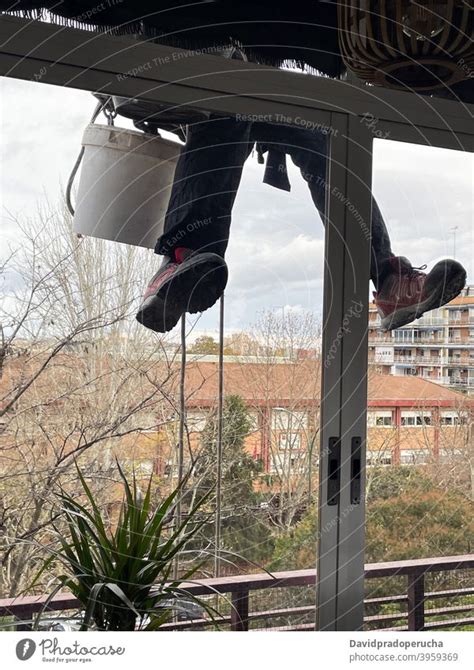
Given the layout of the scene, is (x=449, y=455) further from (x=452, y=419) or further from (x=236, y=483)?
(x=236, y=483)

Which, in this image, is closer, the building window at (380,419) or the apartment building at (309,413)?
the apartment building at (309,413)

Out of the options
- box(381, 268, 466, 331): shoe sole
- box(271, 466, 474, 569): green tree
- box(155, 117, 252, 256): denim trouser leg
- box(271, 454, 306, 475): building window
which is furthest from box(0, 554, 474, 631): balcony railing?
box(155, 117, 252, 256): denim trouser leg

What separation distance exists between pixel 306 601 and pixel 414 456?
1.94ft

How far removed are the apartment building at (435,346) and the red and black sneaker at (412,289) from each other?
0.03 metres

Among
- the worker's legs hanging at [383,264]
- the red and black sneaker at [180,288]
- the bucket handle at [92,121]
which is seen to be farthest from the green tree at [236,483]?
the bucket handle at [92,121]

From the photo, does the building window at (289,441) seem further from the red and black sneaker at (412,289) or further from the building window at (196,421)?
the red and black sneaker at (412,289)

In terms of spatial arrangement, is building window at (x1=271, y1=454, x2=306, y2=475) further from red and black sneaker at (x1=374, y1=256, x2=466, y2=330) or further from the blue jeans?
the blue jeans

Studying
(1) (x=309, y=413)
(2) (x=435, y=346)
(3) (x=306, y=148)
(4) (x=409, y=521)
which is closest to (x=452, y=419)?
(2) (x=435, y=346)

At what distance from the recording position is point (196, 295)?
2.39 meters

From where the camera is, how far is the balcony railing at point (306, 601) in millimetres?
2250

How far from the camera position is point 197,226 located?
2391 mm

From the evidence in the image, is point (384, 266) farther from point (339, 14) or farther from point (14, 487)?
point (14, 487)

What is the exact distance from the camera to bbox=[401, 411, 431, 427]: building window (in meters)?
2.65

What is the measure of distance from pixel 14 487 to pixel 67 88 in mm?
1121
